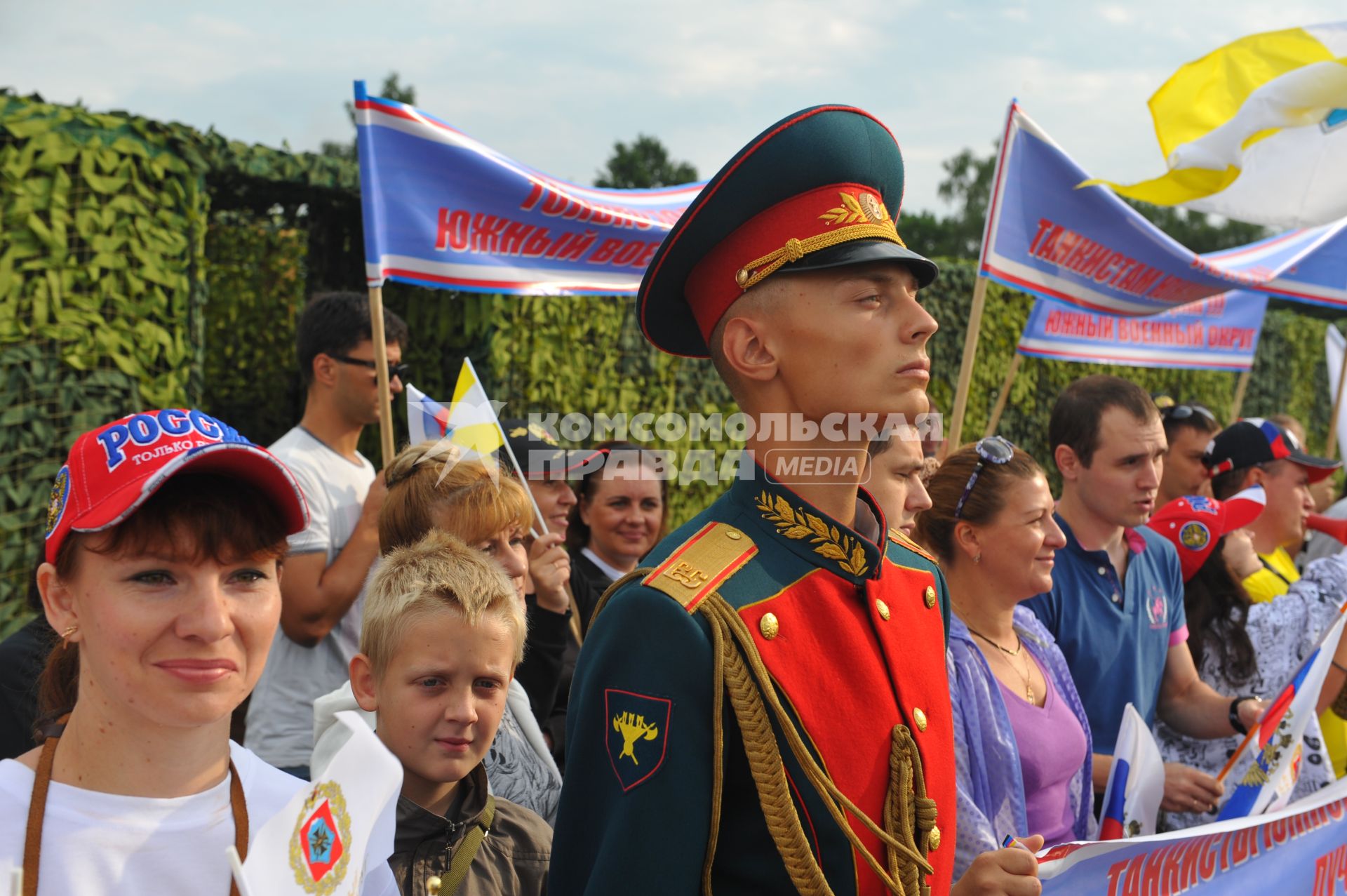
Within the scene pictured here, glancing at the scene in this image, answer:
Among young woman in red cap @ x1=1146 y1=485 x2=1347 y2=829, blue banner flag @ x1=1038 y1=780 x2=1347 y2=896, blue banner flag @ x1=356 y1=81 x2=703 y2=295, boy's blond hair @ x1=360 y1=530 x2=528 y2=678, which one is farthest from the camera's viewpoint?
blue banner flag @ x1=356 y1=81 x2=703 y2=295

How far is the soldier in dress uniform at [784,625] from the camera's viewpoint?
5.56 feet

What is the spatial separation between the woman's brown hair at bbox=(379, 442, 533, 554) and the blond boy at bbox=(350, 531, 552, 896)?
51cm

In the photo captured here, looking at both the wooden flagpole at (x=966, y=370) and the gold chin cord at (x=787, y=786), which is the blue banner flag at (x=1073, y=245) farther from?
the gold chin cord at (x=787, y=786)

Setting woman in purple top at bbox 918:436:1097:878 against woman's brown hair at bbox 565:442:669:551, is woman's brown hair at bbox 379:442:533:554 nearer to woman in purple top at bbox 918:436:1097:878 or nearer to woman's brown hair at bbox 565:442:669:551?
woman in purple top at bbox 918:436:1097:878

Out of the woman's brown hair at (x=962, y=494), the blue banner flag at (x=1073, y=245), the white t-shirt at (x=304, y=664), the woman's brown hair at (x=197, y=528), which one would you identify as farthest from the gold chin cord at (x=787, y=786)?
the blue banner flag at (x=1073, y=245)

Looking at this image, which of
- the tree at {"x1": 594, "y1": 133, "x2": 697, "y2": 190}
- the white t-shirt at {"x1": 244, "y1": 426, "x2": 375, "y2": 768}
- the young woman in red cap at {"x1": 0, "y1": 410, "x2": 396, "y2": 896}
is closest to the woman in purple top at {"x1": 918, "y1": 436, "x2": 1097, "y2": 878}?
the young woman in red cap at {"x1": 0, "y1": 410, "x2": 396, "y2": 896}

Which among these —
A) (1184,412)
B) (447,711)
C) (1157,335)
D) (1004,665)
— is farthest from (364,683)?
(1157,335)

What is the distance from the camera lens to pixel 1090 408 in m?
4.16

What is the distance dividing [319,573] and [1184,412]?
4.54 metres

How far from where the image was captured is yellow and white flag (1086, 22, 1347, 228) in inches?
178

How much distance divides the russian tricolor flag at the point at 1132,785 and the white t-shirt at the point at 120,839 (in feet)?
7.06

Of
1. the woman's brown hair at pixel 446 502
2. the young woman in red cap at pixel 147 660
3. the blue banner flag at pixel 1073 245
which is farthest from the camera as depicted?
the blue banner flag at pixel 1073 245

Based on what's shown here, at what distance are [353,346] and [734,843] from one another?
3.20m

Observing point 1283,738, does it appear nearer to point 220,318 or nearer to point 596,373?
point 596,373
